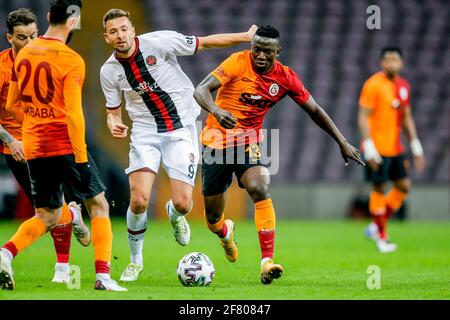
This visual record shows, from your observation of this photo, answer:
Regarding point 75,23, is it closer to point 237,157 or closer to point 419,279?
point 237,157

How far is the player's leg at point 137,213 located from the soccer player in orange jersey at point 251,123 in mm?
630

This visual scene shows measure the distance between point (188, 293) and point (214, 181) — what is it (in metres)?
1.61

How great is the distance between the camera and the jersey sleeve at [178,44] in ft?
27.1

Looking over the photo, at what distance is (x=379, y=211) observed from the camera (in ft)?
40.0

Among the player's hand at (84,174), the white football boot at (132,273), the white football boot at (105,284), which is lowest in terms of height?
the white football boot at (132,273)

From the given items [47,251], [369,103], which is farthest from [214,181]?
[369,103]

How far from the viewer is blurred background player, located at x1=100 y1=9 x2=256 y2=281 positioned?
8.11 metres

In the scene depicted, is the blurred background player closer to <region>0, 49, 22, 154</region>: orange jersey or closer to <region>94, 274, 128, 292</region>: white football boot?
<region>0, 49, 22, 154</region>: orange jersey

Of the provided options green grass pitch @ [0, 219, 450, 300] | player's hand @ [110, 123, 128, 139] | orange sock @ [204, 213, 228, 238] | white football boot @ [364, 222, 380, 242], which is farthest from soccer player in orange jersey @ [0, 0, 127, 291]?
white football boot @ [364, 222, 380, 242]

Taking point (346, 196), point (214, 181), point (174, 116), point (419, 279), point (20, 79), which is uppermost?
point (20, 79)

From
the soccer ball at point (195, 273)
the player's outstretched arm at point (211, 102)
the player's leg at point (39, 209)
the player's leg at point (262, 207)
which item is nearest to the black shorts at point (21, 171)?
the player's leg at point (39, 209)

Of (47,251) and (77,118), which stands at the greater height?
(77,118)

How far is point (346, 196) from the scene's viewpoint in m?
17.9

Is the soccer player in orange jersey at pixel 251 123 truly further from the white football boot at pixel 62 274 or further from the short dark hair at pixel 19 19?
the short dark hair at pixel 19 19
